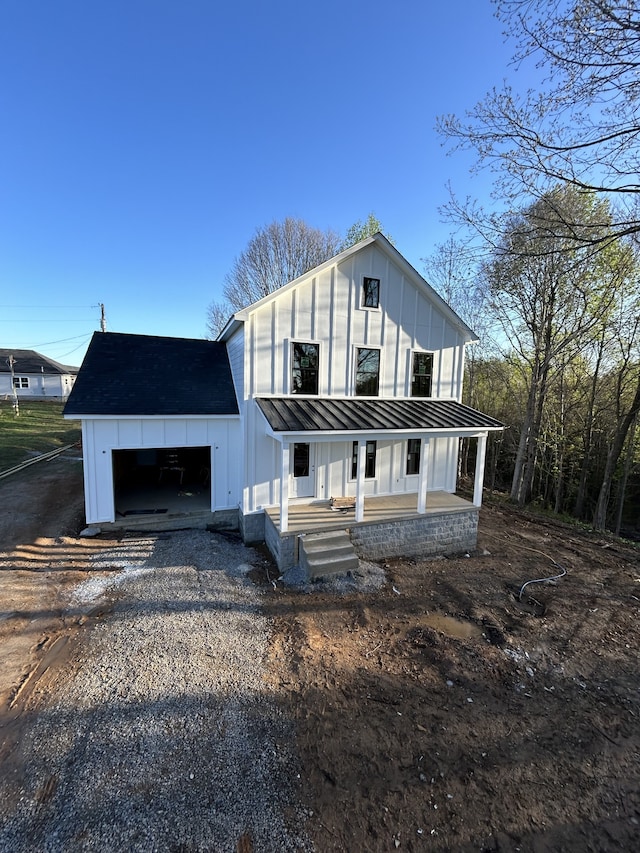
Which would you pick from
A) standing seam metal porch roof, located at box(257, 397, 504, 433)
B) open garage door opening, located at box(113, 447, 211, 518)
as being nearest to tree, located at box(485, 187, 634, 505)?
standing seam metal porch roof, located at box(257, 397, 504, 433)

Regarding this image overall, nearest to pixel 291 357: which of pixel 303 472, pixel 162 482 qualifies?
pixel 303 472

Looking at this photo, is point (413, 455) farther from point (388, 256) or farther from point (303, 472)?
point (388, 256)

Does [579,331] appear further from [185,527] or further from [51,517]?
[51,517]

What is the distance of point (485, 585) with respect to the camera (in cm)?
757

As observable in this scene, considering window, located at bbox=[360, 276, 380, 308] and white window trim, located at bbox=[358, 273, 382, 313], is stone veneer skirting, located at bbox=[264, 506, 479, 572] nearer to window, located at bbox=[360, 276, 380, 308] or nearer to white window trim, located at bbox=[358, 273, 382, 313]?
white window trim, located at bbox=[358, 273, 382, 313]

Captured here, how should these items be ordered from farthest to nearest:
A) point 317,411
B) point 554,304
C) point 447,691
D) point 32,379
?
1. point 32,379
2. point 554,304
3. point 317,411
4. point 447,691

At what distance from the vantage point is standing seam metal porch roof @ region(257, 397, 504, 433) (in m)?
8.01

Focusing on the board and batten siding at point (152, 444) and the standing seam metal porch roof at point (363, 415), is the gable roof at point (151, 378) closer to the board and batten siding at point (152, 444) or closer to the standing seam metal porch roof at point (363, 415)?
the board and batten siding at point (152, 444)

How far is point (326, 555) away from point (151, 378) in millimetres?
6861

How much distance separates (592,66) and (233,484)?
36.0ft

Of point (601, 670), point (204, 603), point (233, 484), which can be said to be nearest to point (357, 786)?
point (204, 603)

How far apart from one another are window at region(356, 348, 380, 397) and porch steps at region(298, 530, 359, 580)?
13.4 ft

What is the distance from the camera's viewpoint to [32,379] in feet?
122

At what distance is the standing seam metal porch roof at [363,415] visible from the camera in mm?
8009
